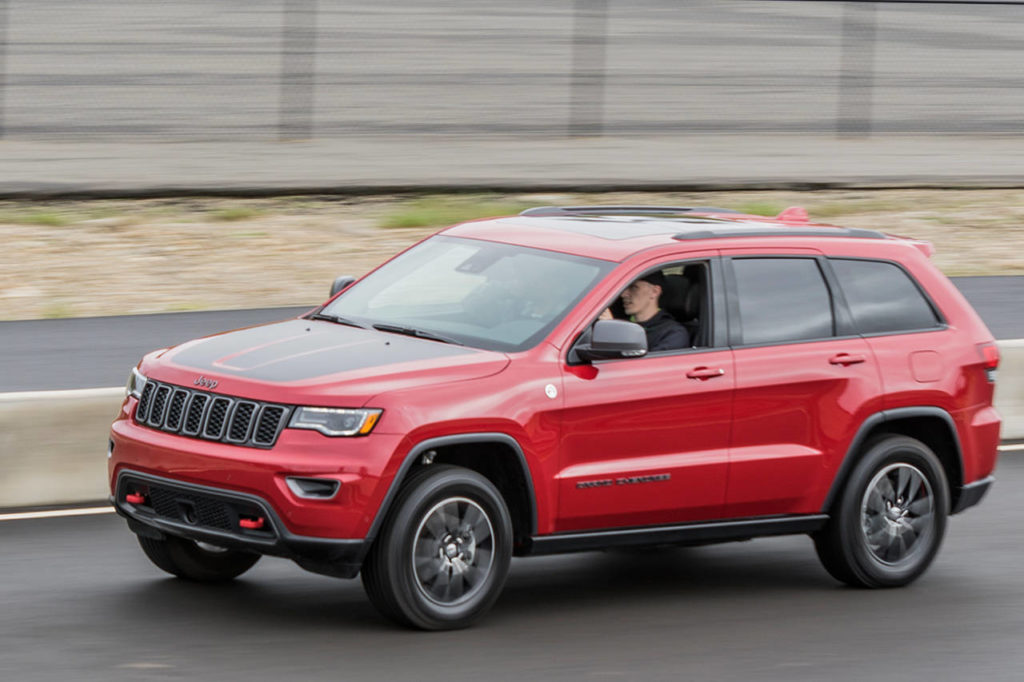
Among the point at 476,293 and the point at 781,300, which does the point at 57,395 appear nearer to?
the point at 476,293

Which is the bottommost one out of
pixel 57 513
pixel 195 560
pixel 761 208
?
pixel 57 513

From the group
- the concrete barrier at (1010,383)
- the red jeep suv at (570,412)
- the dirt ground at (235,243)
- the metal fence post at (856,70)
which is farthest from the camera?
the metal fence post at (856,70)

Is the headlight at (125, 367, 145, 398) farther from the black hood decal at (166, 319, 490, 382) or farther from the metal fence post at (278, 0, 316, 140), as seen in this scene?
the metal fence post at (278, 0, 316, 140)

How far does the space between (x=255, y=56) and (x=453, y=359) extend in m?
14.4

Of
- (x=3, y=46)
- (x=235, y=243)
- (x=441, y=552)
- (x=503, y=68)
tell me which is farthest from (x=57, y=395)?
(x=503, y=68)

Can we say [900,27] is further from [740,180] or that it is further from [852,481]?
[852,481]

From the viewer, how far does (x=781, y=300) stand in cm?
920

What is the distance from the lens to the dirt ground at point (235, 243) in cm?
1773

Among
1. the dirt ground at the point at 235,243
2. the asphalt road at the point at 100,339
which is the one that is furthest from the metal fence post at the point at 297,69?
the asphalt road at the point at 100,339

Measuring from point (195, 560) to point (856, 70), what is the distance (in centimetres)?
1844

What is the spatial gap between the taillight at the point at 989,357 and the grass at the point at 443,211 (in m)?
10.8

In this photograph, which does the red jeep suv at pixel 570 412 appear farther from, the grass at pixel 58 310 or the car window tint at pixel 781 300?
the grass at pixel 58 310

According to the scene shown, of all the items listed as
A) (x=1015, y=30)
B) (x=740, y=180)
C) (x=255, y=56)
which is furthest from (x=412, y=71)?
(x=1015, y=30)

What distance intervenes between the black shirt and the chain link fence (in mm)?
13567
